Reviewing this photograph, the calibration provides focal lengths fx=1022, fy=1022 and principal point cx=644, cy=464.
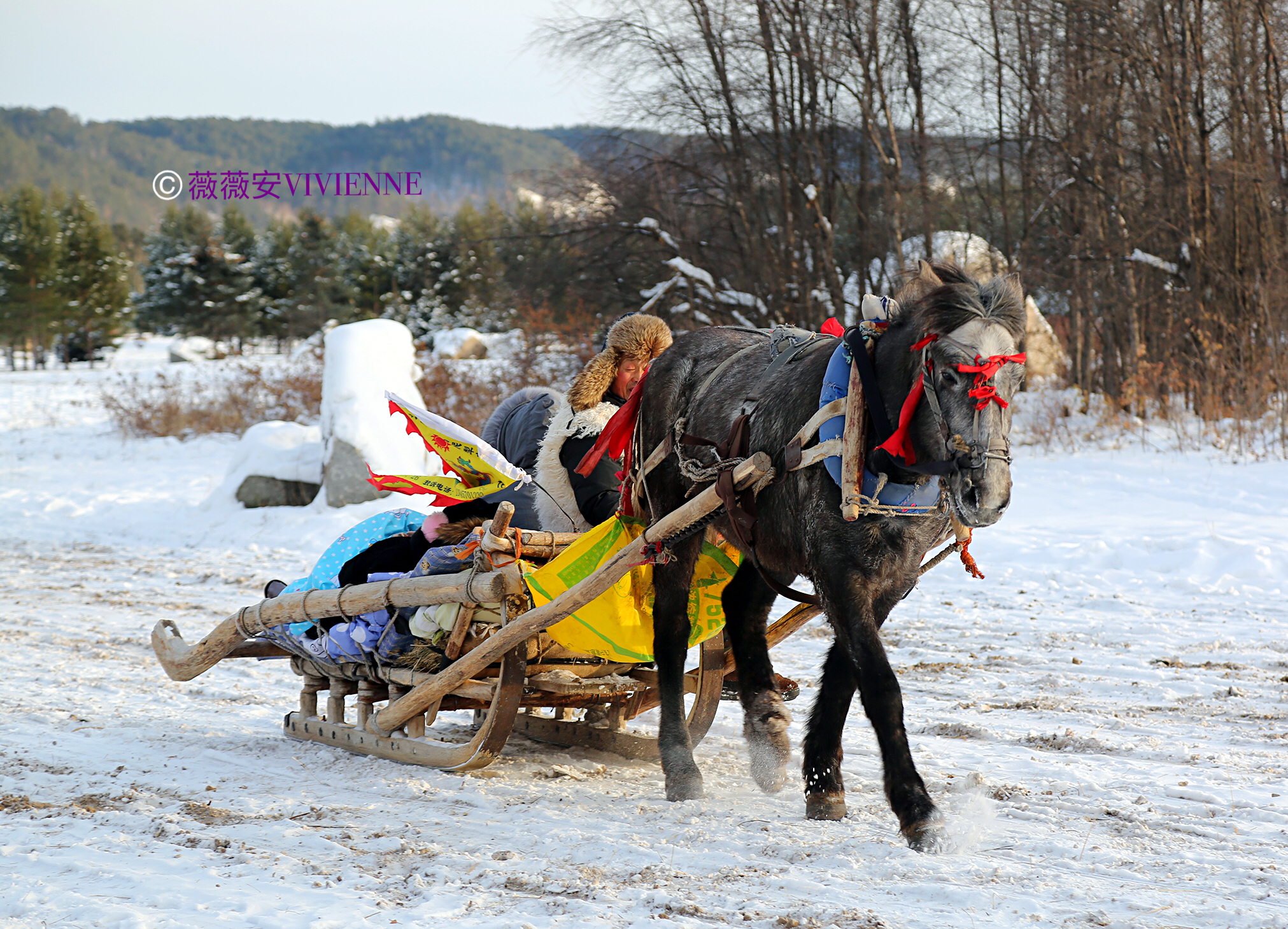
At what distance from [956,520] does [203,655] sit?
11.9 feet

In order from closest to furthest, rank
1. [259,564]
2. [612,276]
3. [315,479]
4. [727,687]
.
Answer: [727,687] → [259,564] → [315,479] → [612,276]

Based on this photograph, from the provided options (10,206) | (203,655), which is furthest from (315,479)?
(10,206)

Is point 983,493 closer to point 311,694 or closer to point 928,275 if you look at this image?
point 928,275

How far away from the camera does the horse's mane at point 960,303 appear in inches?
127

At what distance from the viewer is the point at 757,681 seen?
4.53 metres

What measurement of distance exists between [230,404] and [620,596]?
18.0m

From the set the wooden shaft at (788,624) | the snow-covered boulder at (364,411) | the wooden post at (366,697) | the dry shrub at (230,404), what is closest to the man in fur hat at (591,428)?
the wooden shaft at (788,624)

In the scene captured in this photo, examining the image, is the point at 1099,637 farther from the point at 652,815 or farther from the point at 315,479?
the point at 315,479

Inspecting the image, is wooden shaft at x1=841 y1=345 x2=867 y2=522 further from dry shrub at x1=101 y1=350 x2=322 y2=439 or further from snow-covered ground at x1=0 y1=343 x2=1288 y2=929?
dry shrub at x1=101 y1=350 x2=322 y2=439

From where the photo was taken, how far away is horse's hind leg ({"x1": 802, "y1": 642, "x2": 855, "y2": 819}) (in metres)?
3.65

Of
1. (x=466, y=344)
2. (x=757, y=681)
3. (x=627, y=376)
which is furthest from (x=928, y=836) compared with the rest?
(x=466, y=344)

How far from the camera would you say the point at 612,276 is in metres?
16.5

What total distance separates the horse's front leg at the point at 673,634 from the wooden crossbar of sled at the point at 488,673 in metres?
0.24

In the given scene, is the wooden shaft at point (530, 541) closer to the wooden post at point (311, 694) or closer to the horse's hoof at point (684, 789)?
the horse's hoof at point (684, 789)
